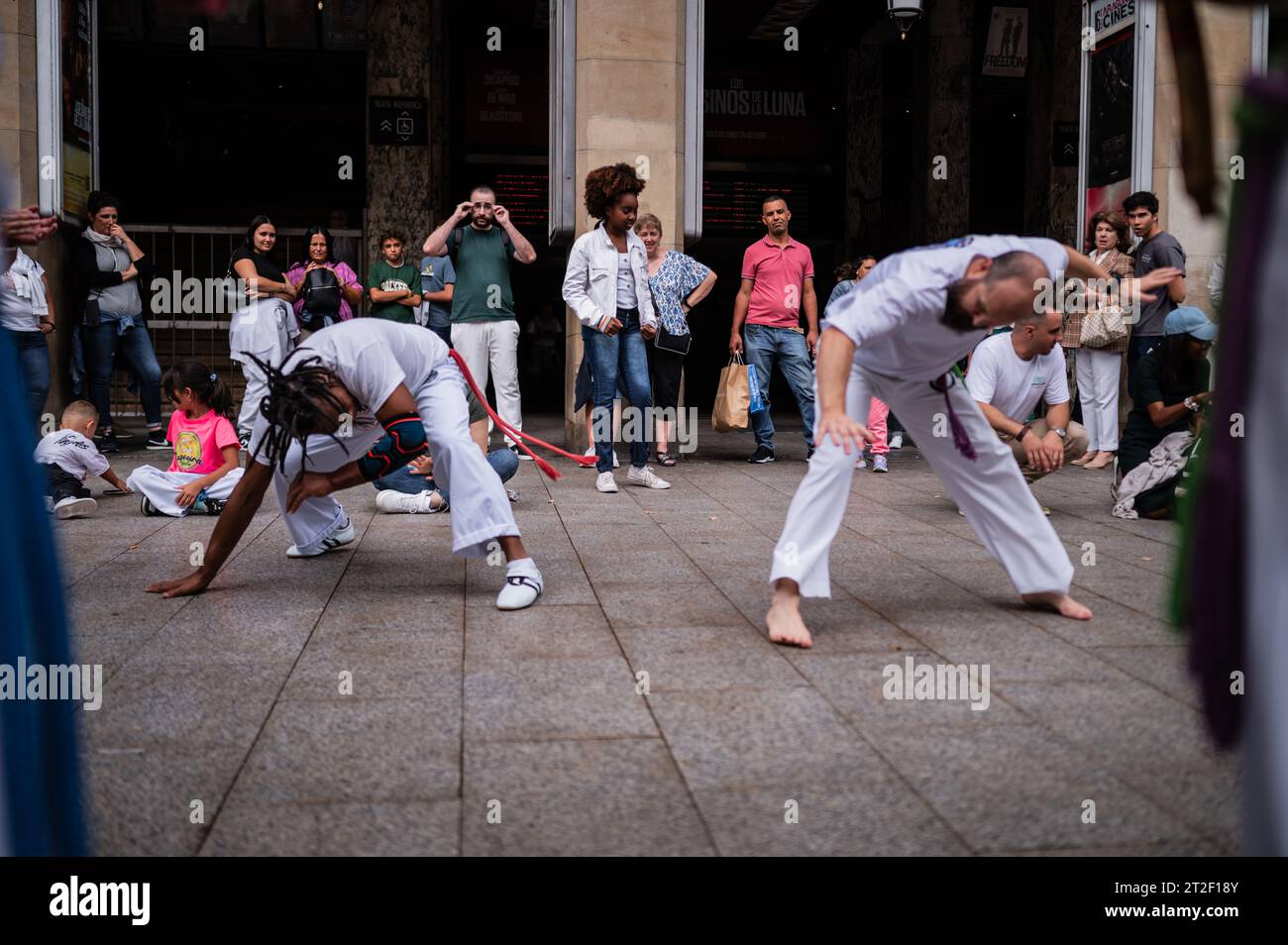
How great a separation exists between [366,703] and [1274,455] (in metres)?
2.76

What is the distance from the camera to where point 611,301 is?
888cm

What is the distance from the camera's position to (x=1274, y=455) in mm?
1610

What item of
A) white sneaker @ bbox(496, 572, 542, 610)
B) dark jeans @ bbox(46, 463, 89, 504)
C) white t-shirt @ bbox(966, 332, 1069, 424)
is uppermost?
white t-shirt @ bbox(966, 332, 1069, 424)

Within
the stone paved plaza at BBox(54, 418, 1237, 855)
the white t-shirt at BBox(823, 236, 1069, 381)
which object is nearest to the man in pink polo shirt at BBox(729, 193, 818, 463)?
the stone paved plaza at BBox(54, 418, 1237, 855)

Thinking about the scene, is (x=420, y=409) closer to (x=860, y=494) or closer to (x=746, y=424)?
(x=860, y=494)

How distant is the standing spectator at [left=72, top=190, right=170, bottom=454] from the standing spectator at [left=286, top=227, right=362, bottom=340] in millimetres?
1478

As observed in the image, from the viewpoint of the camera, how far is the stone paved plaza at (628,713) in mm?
2760

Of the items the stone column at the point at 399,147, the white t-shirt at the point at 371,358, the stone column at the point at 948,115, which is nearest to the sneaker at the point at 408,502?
the white t-shirt at the point at 371,358

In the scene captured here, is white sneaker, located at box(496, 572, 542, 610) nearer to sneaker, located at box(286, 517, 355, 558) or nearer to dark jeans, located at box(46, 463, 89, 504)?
sneaker, located at box(286, 517, 355, 558)

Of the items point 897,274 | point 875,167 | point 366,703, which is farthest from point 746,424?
point 875,167

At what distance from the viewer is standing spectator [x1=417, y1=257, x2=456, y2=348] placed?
11.0m

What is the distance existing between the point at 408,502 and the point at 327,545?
1.47 metres

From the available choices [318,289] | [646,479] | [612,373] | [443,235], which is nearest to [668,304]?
[612,373]

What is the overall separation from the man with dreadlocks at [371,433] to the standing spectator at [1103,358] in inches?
240
